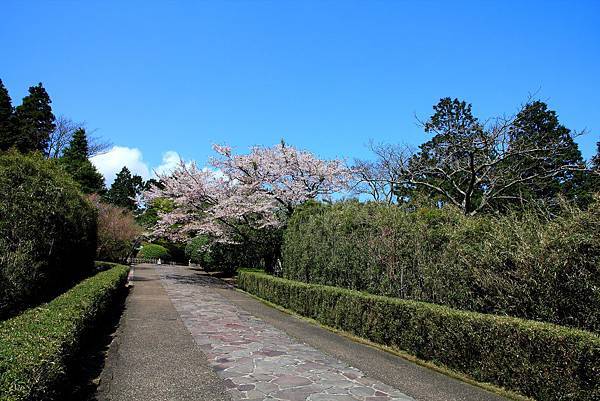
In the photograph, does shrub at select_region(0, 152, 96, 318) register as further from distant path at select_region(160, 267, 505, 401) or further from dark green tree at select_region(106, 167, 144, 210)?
dark green tree at select_region(106, 167, 144, 210)

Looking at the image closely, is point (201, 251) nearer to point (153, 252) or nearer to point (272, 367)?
point (153, 252)

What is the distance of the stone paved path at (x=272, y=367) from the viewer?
5109mm

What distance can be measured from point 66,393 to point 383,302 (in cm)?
602

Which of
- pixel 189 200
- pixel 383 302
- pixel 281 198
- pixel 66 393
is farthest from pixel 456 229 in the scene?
pixel 189 200

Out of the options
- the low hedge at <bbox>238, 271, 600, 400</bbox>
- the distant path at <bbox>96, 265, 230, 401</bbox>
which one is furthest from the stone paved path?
the low hedge at <bbox>238, 271, 600, 400</bbox>

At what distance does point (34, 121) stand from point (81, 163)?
5.38 metres

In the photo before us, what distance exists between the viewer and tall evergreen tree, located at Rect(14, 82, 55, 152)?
113ft

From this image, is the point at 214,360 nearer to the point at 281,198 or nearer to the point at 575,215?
the point at 575,215

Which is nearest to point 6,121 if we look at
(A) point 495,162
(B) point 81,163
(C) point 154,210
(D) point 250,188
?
(B) point 81,163

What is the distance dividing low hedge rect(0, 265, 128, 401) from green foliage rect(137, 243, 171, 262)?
3552 cm

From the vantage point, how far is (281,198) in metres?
18.7

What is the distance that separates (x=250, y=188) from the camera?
749 inches

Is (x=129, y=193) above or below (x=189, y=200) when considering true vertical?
above

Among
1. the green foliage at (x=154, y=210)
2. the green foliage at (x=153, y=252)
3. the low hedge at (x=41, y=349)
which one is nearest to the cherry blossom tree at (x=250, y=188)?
the low hedge at (x=41, y=349)
